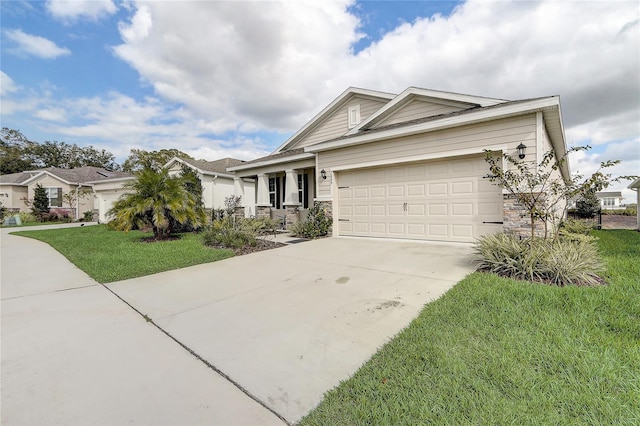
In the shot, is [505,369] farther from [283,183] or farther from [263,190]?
[283,183]

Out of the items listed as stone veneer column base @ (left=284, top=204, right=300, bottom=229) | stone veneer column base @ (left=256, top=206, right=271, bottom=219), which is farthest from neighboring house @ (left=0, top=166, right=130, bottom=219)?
stone veneer column base @ (left=284, top=204, right=300, bottom=229)

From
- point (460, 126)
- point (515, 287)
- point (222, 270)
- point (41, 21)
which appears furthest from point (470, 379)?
point (41, 21)

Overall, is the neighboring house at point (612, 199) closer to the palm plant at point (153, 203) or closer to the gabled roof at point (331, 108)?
the gabled roof at point (331, 108)

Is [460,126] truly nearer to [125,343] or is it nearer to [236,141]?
[125,343]

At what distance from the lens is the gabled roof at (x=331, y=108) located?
11102 mm

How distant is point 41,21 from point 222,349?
1160 cm

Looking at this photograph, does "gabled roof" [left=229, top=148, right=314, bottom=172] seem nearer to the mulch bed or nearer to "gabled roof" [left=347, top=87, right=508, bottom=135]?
"gabled roof" [left=347, top=87, right=508, bottom=135]

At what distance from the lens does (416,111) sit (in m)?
9.31

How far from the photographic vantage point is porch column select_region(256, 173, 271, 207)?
538 inches

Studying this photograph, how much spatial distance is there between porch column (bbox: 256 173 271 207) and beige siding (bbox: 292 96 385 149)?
2.62 m

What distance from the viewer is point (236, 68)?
12164 mm

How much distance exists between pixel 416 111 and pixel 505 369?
8847mm

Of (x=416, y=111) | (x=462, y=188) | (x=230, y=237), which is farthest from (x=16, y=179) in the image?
(x=462, y=188)

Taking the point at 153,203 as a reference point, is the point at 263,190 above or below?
above
